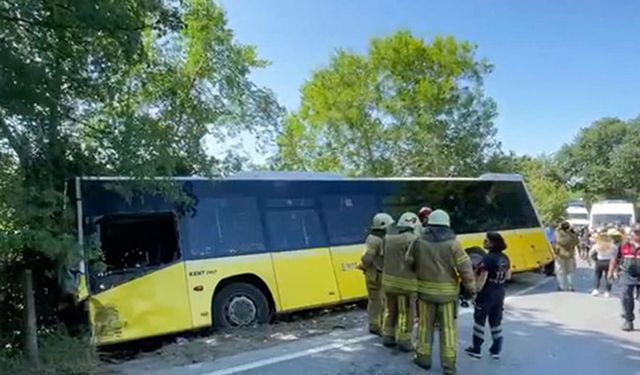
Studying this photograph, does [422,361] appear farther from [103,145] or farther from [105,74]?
[105,74]

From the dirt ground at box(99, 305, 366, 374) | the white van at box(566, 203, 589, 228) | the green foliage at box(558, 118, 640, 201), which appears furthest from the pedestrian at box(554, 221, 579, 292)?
the green foliage at box(558, 118, 640, 201)

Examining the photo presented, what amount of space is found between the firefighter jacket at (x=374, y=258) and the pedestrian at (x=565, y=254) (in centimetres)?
609

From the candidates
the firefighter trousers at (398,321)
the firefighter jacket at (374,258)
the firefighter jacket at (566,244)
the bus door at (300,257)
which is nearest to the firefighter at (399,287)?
the firefighter trousers at (398,321)

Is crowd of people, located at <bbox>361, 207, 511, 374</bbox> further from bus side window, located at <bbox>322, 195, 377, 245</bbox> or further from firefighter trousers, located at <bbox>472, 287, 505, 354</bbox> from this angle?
bus side window, located at <bbox>322, 195, 377, 245</bbox>

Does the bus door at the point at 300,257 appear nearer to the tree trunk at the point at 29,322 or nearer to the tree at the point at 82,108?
the tree at the point at 82,108

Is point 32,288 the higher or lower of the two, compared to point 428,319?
higher

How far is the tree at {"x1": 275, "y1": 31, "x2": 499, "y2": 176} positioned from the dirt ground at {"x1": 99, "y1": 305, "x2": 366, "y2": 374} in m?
13.2

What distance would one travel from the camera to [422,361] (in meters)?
6.51

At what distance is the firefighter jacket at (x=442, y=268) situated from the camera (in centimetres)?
630

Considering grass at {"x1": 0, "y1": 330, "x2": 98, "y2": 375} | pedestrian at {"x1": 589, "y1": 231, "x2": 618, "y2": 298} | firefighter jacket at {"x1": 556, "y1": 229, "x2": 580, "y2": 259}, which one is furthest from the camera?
firefighter jacket at {"x1": 556, "y1": 229, "x2": 580, "y2": 259}

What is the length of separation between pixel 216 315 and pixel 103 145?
10.5 feet

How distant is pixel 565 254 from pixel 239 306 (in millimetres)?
7169

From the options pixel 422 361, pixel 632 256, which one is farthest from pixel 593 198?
pixel 422 361

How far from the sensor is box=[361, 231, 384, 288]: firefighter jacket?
25.6ft
